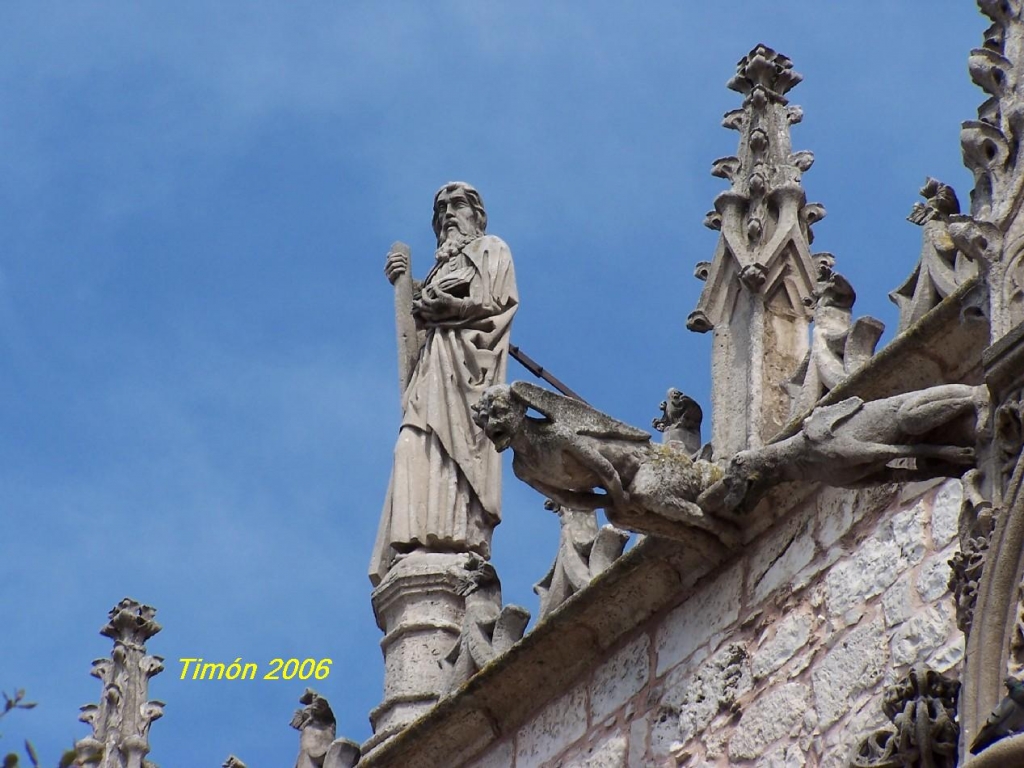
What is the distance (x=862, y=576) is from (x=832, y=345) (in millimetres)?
1008

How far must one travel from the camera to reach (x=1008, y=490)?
663 cm

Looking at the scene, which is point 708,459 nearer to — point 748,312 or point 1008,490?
point 748,312

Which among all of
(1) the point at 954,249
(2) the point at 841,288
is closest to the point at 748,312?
(2) the point at 841,288

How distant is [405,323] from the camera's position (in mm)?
12508

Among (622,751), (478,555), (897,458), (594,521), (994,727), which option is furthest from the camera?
(478,555)

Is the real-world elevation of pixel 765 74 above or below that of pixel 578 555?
above

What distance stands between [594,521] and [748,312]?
0.96m

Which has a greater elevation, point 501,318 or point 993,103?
point 501,318

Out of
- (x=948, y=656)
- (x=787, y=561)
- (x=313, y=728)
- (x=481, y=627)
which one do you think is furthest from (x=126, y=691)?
(x=948, y=656)

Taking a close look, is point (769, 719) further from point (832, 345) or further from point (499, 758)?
point (499, 758)

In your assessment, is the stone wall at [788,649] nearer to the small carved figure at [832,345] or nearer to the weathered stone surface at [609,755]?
the weathered stone surface at [609,755]

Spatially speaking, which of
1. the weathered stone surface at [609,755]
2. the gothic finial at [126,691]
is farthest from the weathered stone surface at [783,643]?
the gothic finial at [126,691]

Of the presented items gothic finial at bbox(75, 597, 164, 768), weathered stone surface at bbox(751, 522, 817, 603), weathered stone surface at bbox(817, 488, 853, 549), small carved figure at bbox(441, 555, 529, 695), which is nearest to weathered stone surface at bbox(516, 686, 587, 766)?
small carved figure at bbox(441, 555, 529, 695)

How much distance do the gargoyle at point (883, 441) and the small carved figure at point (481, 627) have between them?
285 cm
